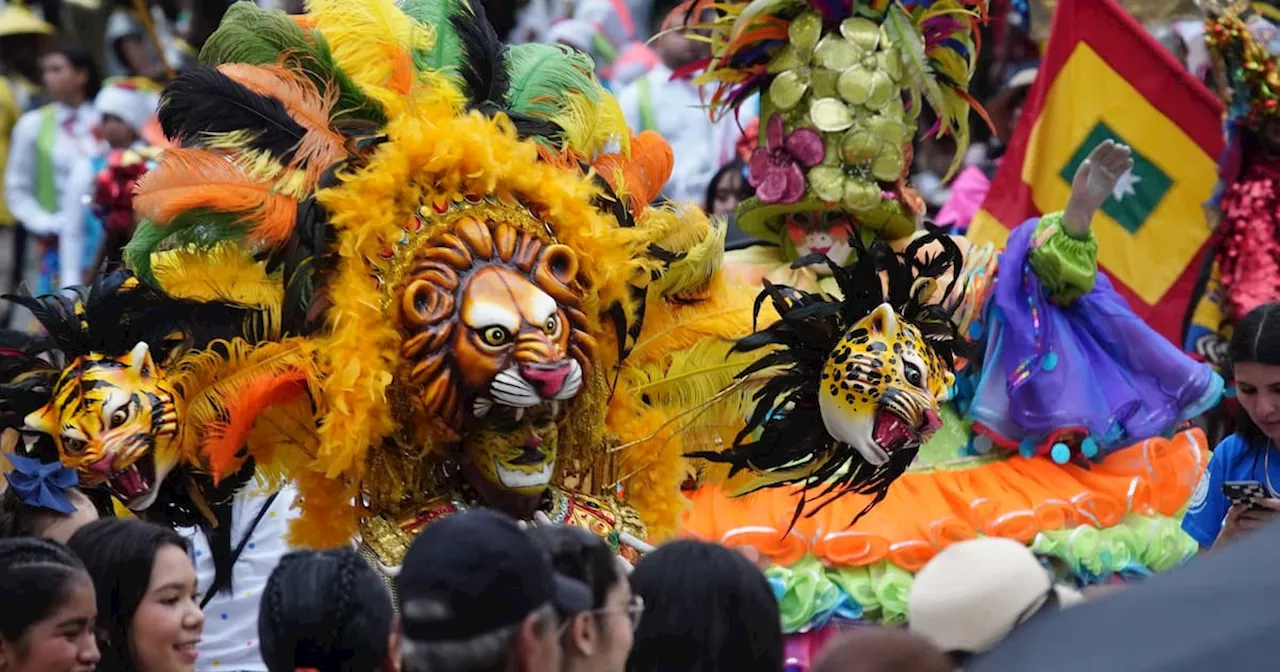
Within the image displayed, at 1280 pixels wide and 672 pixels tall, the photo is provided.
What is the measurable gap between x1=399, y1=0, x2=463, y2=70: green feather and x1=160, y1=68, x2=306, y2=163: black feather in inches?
→ 14.8

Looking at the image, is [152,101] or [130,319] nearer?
[130,319]

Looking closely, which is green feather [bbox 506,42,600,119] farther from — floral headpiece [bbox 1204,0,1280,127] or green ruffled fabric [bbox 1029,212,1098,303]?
floral headpiece [bbox 1204,0,1280,127]

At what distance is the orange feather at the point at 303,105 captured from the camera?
13.3 feet

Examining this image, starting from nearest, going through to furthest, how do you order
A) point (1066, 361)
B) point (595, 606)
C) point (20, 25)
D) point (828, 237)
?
1. point (595, 606)
2. point (1066, 361)
3. point (828, 237)
4. point (20, 25)

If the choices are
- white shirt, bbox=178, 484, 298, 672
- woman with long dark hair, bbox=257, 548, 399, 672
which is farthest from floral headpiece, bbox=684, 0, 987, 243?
woman with long dark hair, bbox=257, 548, 399, 672

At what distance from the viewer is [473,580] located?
260 centimetres

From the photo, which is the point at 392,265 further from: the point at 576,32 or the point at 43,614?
the point at 576,32

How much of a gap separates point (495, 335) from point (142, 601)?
820mm

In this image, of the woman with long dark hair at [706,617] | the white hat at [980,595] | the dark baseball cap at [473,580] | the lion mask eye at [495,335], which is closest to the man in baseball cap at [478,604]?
the dark baseball cap at [473,580]

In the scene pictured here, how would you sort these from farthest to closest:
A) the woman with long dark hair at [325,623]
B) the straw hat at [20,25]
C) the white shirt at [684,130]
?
the straw hat at [20,25] → the white shirt at [684,130] → the woman with long dark hair at [325,623]

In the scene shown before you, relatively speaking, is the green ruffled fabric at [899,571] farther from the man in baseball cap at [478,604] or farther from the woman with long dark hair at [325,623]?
the man in baseball cap at [478,604]

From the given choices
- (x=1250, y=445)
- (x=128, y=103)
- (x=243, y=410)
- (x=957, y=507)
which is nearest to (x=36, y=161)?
(x=128, y=103)

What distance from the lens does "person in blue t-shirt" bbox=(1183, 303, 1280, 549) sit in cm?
430

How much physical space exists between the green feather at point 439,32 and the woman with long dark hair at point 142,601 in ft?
3.89
